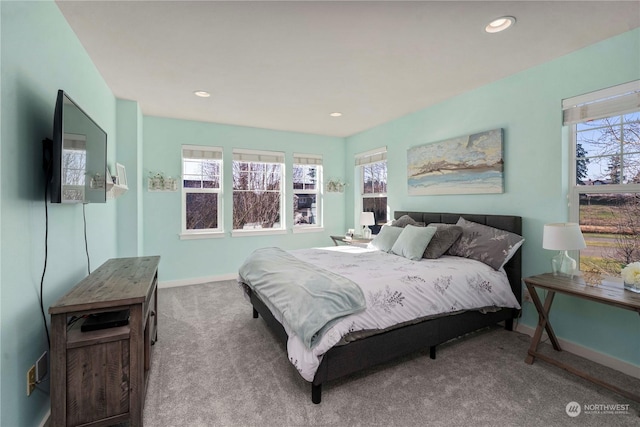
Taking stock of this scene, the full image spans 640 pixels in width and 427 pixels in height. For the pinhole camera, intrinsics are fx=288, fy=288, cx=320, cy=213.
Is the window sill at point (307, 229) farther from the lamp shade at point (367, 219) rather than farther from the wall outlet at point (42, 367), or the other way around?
the wall outlet at point (42, 367)

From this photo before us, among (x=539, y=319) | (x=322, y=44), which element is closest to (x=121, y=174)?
(x=322, y=44)

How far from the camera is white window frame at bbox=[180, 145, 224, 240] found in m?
4.36

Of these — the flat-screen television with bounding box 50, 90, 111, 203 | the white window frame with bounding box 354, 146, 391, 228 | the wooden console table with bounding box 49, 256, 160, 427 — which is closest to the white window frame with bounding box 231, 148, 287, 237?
the white window frame with bounding box 354, 146, 391, 228

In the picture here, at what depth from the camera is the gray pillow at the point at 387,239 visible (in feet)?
10.9

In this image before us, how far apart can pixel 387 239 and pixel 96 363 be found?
108 inches

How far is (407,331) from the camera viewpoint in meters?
2.14

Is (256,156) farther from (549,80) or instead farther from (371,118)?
Answer: (549,80)

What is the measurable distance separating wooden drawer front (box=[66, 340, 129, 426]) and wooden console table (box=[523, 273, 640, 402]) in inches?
110

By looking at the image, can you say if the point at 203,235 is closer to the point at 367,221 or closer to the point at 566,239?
the point at 367,221

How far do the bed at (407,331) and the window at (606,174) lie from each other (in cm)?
52

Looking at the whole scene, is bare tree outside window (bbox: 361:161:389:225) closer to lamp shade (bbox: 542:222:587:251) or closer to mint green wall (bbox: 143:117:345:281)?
mint green wall (bbox: 143:117:345:281)

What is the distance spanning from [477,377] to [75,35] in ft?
12.7

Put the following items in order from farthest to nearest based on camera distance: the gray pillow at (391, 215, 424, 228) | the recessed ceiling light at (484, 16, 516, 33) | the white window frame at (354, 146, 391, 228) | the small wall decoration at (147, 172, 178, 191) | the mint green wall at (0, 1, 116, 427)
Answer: the white window frame at (354, 146, 391, 228) → the small wall decoration at (147, 172, 178, 191) → the gray pillow at (391, 215, 424, 228) → the recessed ceiling light at (484, 16, 516, 33) → the mint green wall at (0, 1, 116, 427)

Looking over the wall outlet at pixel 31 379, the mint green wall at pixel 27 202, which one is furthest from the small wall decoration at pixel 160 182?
the wall outlet at pixel 31 379
